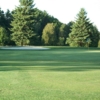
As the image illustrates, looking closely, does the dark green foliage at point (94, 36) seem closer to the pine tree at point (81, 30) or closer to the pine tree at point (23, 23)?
the pine tree at point (81, 30)

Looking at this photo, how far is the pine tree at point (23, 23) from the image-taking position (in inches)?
2018

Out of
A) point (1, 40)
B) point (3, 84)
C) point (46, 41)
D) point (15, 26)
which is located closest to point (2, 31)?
point (1, 40)

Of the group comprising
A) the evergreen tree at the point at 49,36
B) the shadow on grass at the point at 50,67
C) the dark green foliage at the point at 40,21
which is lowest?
the shadow on grass at the point at 50,67

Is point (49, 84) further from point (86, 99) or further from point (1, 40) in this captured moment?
point (1, 40)

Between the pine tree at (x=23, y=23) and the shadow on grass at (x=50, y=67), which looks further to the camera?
the pine tree at (x=23, y=23)

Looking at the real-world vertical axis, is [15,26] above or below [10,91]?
above

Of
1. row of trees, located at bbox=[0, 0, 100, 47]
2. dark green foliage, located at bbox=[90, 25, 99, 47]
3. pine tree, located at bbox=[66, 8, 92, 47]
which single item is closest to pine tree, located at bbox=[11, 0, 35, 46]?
row of trees, located at bbox=[0, 0, 100, 47]

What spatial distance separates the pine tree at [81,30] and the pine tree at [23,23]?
337 inches

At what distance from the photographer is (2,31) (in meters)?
41.6

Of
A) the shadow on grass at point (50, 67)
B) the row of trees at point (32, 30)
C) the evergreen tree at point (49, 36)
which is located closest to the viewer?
the shadow on grass at point (50, 67)

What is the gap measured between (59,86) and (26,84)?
883 millimetres

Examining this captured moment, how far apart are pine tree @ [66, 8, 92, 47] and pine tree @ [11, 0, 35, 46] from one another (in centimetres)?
857

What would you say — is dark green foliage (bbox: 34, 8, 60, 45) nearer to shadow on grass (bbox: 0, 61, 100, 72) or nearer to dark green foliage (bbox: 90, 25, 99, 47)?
dark green foliage (bbox: 90, 25, 99, 47)

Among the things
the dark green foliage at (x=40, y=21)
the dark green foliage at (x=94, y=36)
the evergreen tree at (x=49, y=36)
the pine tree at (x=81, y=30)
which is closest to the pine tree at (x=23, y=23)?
the evergreen tree at (x=49, y=36)
